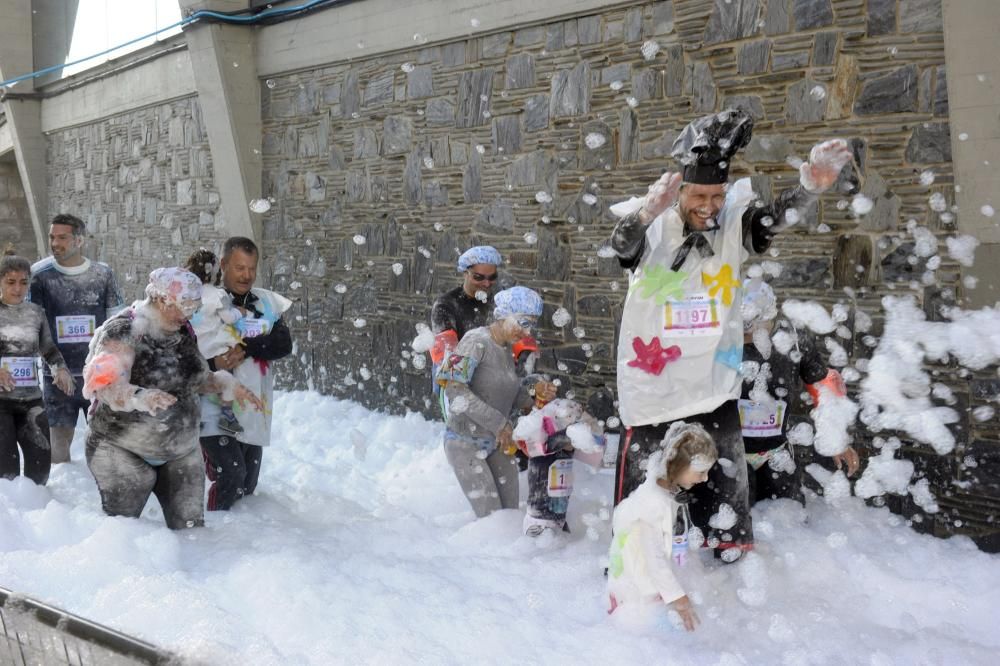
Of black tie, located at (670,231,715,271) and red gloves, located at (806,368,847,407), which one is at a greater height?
black tie, located at (670,231,715,271)

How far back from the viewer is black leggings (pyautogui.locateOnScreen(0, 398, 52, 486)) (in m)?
6.39

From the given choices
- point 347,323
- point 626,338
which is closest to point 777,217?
point 626,338

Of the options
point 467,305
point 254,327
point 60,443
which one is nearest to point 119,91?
point 60,443

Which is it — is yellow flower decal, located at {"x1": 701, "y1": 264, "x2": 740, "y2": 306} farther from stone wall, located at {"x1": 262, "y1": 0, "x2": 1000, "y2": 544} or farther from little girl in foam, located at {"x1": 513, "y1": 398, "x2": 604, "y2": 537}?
stone wall, located at {"x1": 262, "y1": 0, "x2": 1000, "y2": 544}

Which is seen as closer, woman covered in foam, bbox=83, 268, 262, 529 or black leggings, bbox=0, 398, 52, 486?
woman covered in foam, bbox=83, 268, 262, 529

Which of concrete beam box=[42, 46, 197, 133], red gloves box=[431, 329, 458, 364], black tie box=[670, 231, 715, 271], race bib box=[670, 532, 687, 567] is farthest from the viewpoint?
concrete beam box=[42, 46, 197, 133]

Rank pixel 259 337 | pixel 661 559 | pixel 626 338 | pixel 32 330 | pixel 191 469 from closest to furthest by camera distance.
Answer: pixel 661 559 → pixel 626 338 → pixel 191 469 → pixel 259 337 → pixel 32 330

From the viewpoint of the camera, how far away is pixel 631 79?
22.9ft

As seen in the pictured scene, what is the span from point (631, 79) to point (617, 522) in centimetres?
381

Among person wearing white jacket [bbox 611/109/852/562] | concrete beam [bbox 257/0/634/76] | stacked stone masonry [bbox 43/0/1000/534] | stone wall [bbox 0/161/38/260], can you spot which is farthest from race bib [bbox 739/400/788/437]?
stone wall [bbox 0/161/38/260]

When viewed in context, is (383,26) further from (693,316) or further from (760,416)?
(693,316)

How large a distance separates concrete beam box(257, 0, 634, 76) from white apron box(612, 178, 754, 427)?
3.28 meters

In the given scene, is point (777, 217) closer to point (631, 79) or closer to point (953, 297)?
point (953, 297)

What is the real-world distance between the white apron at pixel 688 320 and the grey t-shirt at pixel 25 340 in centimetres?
409
